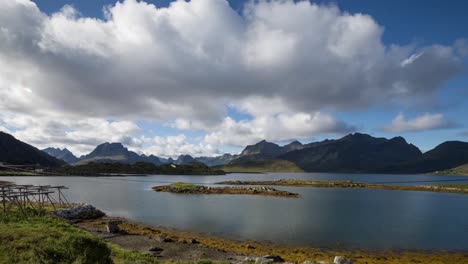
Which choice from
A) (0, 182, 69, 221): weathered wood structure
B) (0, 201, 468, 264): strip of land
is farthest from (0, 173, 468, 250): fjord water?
(0, 182, 69, 221): weathered wood structure

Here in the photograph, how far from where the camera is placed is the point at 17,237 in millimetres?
22797

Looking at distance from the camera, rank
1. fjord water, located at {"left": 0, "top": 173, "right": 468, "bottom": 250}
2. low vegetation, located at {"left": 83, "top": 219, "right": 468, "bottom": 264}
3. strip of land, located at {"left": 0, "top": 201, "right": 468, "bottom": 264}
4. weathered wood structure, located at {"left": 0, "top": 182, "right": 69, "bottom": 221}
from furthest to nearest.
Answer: weathered wood structure, located at {"left": 0, "top": 182, "right": 69, "bottom": 221}
fjord water, located at {"left": 0, "top": 173, "right": 468, "bottom": 250}
low vegetation, located at {"left": 83, "top": 219, "right": 468, "bottom": 264}
strip of land, located at {"left": 0, "top": 201, "right": 468, "bottom": 264}

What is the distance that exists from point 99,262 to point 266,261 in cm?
1610

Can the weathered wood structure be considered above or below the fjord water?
above

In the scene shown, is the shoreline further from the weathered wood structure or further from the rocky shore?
the weathered wood structure

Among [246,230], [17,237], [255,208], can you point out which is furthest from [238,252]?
[255,208]

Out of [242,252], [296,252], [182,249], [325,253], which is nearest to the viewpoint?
[182,249]

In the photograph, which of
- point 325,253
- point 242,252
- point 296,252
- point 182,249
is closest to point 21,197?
point 182,249

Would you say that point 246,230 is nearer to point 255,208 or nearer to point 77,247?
point 255,208

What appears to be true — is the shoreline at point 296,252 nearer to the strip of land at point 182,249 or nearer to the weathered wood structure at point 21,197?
the strip of land at point 182,249

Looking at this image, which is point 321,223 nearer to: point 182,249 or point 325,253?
point 325,253

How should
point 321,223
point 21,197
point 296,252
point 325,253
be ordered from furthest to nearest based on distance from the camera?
point 21,197
point 321,223
point 325,253
point 296,252

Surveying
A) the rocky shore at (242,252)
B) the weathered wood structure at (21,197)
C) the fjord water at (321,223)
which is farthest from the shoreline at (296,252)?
the weathered wood structure at (21,197)

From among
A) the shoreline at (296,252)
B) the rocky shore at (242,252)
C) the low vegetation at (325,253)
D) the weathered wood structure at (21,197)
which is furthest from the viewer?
the weathered wood structure at (21,197)
